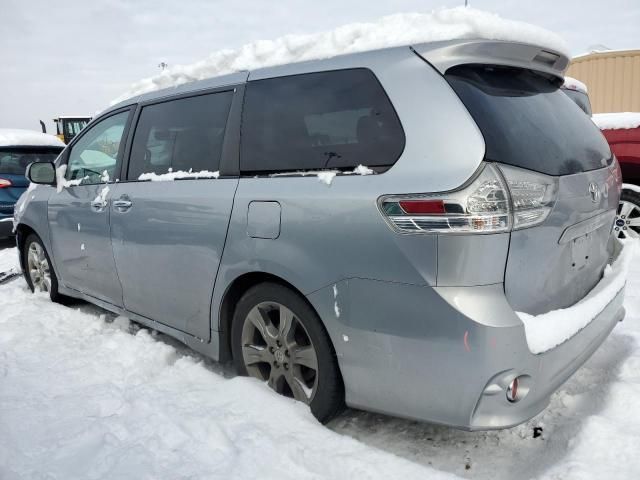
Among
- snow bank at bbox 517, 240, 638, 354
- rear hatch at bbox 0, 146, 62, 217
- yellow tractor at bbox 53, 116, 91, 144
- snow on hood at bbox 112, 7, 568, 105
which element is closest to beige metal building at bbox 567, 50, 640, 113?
snow bank at bbox 517, 240, 638, 354

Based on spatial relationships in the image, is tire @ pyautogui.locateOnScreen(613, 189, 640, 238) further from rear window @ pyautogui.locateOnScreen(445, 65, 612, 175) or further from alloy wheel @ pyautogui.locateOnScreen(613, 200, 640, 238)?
rear window @ pyautogui.locateOnScreen(445, 65, 612, 175)

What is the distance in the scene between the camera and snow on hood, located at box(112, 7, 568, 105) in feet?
6.98

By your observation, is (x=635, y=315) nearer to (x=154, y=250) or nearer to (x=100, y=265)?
(x=154, y=250)

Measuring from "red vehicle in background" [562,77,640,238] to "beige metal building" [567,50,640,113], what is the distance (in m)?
5.72

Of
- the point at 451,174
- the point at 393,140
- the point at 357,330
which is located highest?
the point at 393,140

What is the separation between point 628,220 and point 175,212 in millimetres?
5051

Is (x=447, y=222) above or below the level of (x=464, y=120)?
below

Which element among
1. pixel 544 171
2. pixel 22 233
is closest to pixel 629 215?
pixel 544 171

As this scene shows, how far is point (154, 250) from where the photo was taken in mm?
3113

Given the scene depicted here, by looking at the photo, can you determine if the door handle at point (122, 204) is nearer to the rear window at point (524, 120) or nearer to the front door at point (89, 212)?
the front door at point (89, 212)

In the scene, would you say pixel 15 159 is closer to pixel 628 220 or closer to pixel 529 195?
pixel 529 195

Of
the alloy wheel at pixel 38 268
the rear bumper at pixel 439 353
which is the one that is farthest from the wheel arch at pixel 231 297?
the alloy wheel at pixel 38 268

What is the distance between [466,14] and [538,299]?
1199 mm

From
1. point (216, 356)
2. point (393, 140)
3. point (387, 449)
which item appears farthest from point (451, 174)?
point (216, 356)
